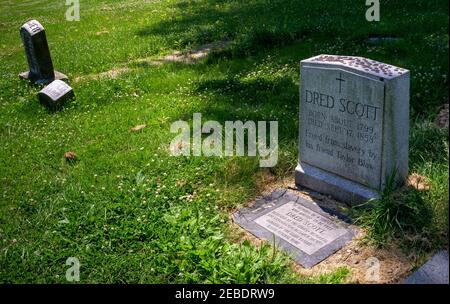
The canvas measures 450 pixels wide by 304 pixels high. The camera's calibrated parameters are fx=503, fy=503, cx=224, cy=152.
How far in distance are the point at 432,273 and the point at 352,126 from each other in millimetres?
1797

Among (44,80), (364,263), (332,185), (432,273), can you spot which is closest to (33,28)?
(44,80)

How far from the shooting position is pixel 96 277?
15.1ft

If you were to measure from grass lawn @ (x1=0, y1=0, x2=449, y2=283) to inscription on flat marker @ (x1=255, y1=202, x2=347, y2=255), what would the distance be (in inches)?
12.9

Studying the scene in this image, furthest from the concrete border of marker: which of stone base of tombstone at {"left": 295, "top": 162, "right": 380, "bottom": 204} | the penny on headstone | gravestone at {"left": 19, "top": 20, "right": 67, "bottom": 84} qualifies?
stone base of tombstone at {"left": 295, "top": 162, "right": 380, "bottom": 204}

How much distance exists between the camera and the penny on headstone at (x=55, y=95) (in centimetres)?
908

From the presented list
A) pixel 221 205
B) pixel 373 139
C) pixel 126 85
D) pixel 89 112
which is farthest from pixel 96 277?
pixel 126 85

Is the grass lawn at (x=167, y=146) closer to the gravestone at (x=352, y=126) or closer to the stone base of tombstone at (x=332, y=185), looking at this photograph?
the stone base of tombstone at (x=332, y=185)

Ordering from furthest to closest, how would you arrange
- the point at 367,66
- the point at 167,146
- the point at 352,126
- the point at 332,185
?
the point at 167,146, the point at 332,185, the point at 352,126, the point at 367,66

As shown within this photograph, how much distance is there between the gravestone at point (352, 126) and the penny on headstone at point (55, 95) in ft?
16.5

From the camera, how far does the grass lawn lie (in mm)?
4746

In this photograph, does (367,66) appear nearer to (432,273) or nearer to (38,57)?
(432,273)

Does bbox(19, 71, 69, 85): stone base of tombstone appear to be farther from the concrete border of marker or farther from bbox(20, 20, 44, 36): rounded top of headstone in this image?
bbox(20, 20, 44, 36): rounded top of headstone

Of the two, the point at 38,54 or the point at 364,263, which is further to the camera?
the point at 38,54

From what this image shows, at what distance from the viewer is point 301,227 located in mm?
5219
